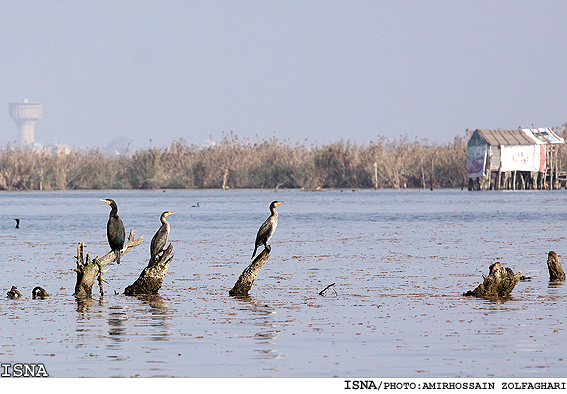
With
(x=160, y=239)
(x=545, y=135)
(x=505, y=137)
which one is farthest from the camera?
(x=545, y=135)

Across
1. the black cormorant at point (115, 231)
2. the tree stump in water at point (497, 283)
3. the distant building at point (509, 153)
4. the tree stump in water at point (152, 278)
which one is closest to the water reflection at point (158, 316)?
the tree stump in water at point (152, 278)

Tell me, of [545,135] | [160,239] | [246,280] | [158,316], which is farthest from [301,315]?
[545,135]

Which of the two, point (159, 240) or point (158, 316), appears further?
point (159, 240)

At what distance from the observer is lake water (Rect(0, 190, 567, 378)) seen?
11586 mm

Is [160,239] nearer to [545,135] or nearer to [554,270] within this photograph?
[554,270]

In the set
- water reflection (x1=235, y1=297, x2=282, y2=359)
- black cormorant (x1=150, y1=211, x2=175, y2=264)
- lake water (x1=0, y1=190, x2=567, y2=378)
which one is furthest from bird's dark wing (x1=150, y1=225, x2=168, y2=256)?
water reflection (x1=235, y1=297, x2=282, y2=359)

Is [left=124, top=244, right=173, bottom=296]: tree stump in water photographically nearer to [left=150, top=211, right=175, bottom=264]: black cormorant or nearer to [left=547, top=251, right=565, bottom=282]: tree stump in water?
[left=150, top=211, right=175, bottom=264]: black cormorant

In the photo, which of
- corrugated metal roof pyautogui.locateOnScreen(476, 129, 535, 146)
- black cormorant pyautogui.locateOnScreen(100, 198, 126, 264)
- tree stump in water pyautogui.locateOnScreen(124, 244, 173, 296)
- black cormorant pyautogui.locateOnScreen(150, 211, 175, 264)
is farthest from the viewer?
corrugated metal roof pyautogui.locateOnScreen(476, 129, 535, 146)

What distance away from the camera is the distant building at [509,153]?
86812 millimetres

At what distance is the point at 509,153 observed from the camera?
87812 millimetres

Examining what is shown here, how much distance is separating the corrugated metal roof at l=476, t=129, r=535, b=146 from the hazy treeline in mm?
4205

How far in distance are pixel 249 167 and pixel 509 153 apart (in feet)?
80.2

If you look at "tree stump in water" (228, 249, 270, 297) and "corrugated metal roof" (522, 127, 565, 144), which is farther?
"corrugated metal roof" (522, 127, 565, 144)

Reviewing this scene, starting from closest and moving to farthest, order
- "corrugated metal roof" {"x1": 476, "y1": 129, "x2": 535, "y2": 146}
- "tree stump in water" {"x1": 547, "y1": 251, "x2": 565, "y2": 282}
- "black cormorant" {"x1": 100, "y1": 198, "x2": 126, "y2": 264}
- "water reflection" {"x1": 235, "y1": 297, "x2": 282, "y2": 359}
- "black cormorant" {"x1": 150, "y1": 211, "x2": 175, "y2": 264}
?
"water reflection" {"x1": 235, "y1": 297, "x2": 282, "y2": 359} < "black cormorant" {"x1": 100, "y1": 198, "x2": 126, "y2": 264} < "black cormorant" {"x1": 150, "y1": 211, "x2": 175, "y2": 264} < "tree stump in water" {"x1": 547, "y1": 251, "x2": 565, "y2": 282} < "corrugated metal roof" {"x1": 476, "y1": 129, "x2": 535, "y2": 146}
